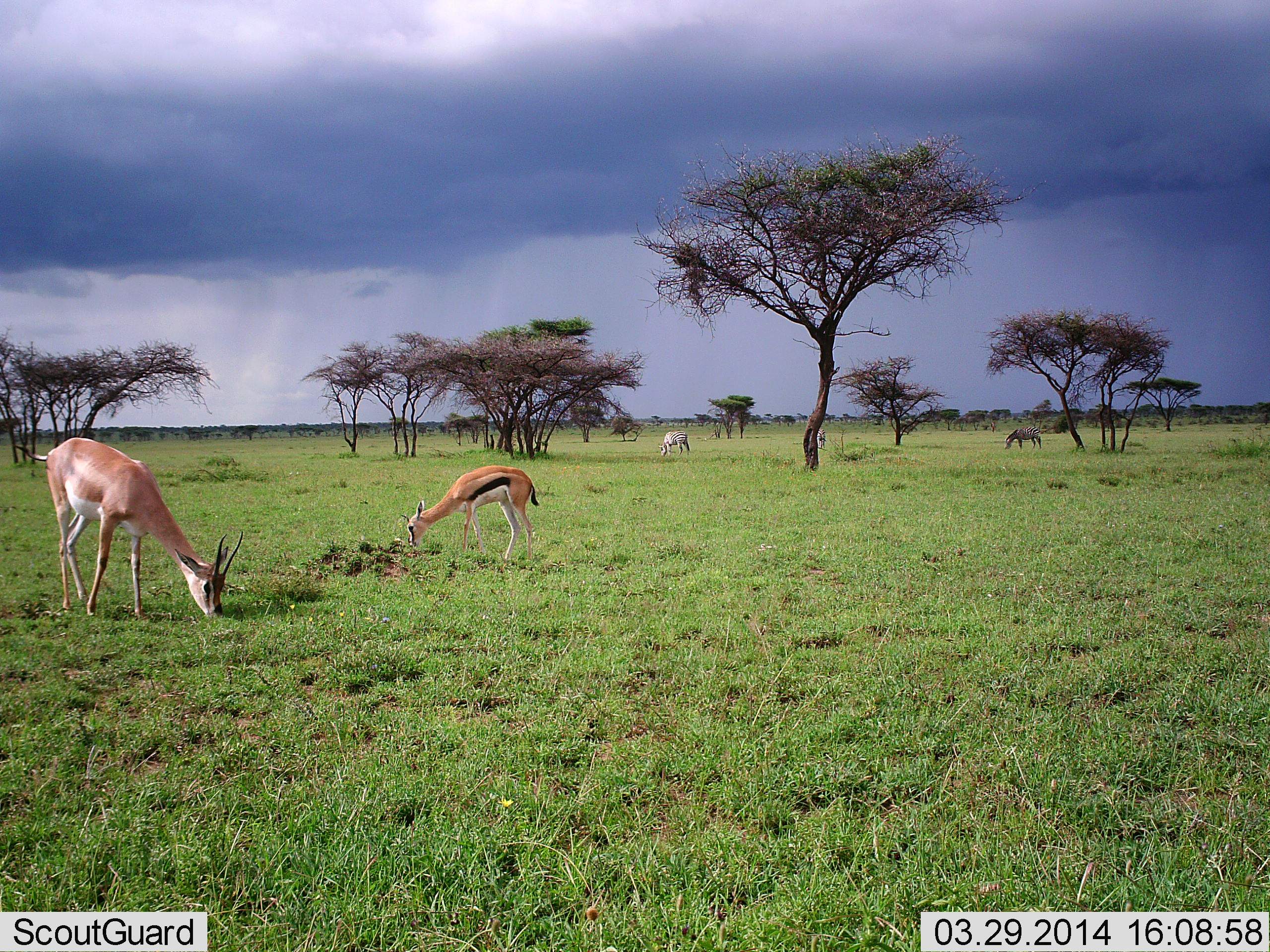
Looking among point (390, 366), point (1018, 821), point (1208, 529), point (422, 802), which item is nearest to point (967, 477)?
point (1208, 529)

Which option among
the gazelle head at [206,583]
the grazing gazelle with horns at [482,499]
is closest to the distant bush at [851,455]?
the grazing gazelle with horns at [482,499]

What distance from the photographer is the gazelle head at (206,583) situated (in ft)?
20.9

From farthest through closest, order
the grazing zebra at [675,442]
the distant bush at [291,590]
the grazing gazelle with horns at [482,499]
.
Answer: the grazing zebra at [675,442]
the grazing gazelle with horns at [482,499]
the distant bush at [291,590]

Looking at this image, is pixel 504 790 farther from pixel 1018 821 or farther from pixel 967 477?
pixel 967 477

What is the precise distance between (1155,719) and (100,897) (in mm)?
5471

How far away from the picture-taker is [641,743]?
13.2ft

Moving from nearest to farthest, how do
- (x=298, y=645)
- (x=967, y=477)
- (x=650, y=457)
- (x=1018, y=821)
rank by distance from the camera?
(x=1018, y=821) < (x=298, y=645) < (x=967, y=477) < (x=650, y=457)

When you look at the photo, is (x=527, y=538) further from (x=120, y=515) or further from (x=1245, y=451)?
(x=1245, y=451)

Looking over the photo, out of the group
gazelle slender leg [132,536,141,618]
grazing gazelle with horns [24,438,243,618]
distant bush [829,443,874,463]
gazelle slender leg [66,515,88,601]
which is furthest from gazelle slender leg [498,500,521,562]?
distant bush [829,443,874,463]

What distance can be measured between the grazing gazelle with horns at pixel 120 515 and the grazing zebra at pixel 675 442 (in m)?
33.2

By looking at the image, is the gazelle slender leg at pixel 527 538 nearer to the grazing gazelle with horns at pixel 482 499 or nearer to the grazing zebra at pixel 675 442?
the grazing gazelle with horns at pixel 482 499

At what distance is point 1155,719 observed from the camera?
427cm

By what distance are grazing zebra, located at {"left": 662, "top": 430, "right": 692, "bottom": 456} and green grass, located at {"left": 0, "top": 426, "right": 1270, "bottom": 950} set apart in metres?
31.7

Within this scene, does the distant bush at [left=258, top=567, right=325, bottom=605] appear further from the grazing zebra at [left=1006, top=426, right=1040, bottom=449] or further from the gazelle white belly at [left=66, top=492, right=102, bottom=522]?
the grazing zebra at [left=1006, top=426, right=1040, bottom=449]
